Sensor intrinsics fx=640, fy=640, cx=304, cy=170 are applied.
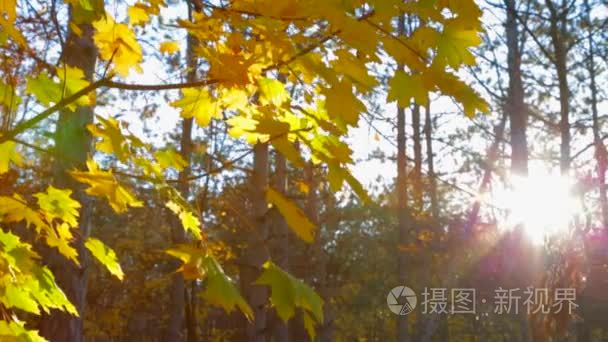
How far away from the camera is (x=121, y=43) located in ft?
5.01

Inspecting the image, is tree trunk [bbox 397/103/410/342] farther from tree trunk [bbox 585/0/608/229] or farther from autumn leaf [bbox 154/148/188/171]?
autumn leaf [bbox 154/148/188/171]

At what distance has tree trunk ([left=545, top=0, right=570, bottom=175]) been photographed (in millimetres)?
5617

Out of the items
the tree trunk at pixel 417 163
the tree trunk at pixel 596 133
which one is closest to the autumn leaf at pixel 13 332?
the tree trunk at pixel 596 133

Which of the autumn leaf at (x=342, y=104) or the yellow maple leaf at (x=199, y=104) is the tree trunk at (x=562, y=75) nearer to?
the yellow maple leaf at (x=199, y=104)

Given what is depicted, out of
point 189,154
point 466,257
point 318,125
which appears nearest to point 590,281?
point 466,257

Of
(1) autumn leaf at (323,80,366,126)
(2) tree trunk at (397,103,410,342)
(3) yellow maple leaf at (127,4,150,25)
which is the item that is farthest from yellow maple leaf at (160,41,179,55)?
(2) tree trunk at (397,103,410,342)

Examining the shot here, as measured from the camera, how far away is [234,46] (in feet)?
4.55

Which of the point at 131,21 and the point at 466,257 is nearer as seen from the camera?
the point at 131,21

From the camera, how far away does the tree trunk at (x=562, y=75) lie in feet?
18.4

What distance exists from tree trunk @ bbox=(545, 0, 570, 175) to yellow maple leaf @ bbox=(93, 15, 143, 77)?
15.1 ft

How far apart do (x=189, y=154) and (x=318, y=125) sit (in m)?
6.30

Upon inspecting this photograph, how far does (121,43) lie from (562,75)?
519 centimetres

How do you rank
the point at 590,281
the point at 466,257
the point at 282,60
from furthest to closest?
the point at 466,257 < the point at 590,281 < the point at 282,60

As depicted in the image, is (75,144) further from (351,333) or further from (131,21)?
(351,333)
